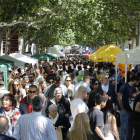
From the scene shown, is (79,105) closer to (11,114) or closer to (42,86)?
(11,114)

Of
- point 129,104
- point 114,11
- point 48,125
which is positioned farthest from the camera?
point 114,11

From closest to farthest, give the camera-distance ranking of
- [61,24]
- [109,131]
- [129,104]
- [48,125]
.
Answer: [48,125], [109,131], [129,104], [61,24]

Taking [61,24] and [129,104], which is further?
[61,24]

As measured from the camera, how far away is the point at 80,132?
3926mm

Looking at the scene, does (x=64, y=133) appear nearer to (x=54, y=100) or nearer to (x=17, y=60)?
(x=54, y=100)

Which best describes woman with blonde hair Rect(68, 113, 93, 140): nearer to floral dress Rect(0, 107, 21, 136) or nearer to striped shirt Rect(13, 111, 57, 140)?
striped shirt Rect(13, 111, 57, 140)

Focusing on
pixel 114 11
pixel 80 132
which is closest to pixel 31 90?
pixel 80 132

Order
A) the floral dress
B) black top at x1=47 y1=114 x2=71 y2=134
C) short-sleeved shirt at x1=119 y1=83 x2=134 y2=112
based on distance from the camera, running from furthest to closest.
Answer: short-sleeved shirt at x1=119 y1=83 x2=134 y2=112, black top at x1=47 y1=114 x2=71 y2=134, the floral dress

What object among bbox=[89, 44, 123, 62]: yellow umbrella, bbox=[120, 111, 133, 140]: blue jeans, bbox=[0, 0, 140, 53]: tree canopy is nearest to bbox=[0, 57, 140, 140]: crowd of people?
bbox=[120, 111, 133, 140]: blue jeans

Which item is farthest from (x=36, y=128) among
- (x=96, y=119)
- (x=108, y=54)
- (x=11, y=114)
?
(x=108, y=54)

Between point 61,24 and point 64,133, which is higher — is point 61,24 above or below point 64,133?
above

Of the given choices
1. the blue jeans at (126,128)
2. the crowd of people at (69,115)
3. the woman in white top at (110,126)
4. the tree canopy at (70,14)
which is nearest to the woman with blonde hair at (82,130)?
the crowd of people at (69,115)

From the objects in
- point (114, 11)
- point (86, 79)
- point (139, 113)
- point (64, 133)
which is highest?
point (114, 11)

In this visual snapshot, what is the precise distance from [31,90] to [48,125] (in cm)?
234
